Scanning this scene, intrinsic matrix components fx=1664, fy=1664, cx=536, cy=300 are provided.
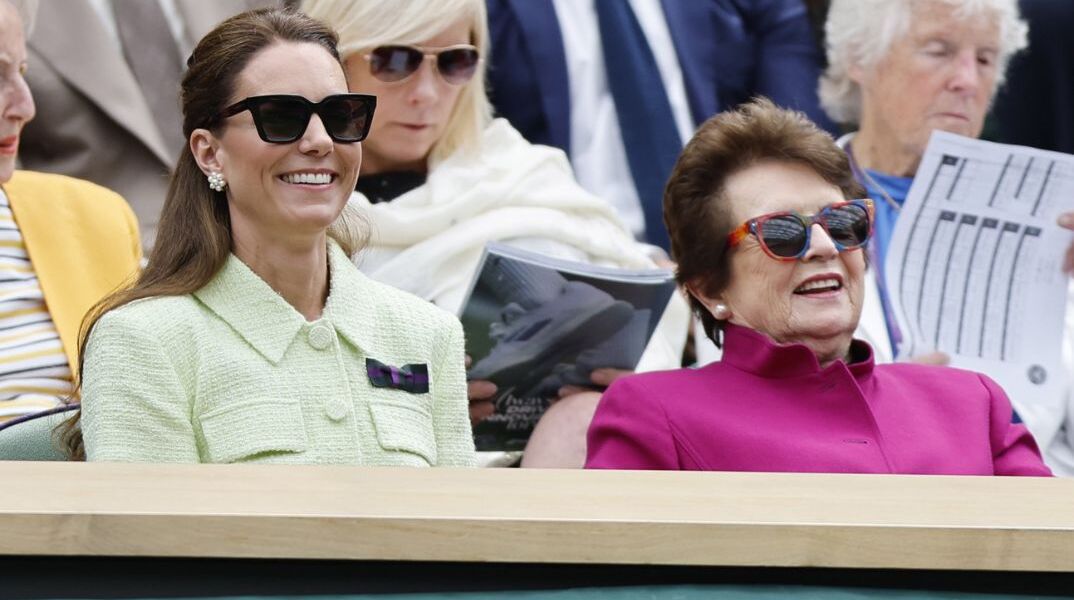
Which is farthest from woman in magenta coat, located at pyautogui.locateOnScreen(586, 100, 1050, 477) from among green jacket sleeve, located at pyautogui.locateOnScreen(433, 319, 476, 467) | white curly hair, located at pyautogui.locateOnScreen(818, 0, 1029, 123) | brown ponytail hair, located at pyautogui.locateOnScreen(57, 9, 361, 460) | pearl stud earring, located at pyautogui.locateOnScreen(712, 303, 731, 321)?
white curly hair, located at pyautogui.locateOnScreen(818, 0, 1029, 123)

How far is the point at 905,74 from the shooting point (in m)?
3.61

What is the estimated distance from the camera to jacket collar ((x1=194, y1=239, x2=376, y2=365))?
214 centimetres

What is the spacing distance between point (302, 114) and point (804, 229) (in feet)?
2.52

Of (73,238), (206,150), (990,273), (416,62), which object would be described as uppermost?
(206,150)

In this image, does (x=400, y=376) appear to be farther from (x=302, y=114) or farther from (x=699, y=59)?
(x=699, y=59)

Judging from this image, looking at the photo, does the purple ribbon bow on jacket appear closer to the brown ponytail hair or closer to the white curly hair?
the brown ponytail hair

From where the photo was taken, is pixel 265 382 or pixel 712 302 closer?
pixel 265 382

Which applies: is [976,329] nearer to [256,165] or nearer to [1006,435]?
[1006,435]

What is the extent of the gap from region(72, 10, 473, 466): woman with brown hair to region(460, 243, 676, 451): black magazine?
1.75 feet

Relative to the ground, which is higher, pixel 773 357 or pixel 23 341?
pixel 773 357

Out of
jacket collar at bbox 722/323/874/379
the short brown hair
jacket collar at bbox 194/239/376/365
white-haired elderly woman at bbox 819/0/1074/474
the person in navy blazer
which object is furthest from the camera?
white-haired elderly woman at bbox 819/0/1074/474

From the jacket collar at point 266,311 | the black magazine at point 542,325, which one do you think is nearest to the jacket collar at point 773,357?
the black magazine at point 542,325

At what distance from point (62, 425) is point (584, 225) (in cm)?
132

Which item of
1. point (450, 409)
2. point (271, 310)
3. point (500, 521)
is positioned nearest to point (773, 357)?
point (450, 409)
